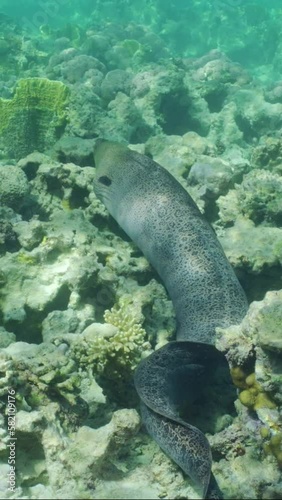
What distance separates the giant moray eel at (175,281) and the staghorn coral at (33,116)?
223cm

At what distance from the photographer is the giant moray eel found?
11.2 feet

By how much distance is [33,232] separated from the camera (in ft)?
18.1

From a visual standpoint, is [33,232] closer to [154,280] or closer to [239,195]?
[154,280]

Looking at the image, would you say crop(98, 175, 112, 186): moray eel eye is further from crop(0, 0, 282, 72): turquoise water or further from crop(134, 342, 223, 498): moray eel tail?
crop(0, 0, 282, 72): turquoise water

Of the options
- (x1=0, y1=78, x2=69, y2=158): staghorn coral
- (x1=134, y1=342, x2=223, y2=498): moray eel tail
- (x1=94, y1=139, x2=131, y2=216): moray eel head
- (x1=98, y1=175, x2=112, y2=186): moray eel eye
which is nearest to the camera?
(x1=134, y1=342, x2=223, y2=498): moray eel tail

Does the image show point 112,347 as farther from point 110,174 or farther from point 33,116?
point 33,116

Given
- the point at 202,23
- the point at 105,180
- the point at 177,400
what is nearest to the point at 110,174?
the point at 105,180

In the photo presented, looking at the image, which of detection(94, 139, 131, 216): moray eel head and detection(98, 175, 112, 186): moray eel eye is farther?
detection(98, 175, 112, 186): moray eel eye

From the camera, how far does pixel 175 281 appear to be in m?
5.18

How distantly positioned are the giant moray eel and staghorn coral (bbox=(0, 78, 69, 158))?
2.23 meters

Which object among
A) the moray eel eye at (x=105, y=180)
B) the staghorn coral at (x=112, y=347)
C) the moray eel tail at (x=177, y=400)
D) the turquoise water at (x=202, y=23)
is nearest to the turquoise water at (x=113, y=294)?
the staghorn coral at (x=112, y=347)

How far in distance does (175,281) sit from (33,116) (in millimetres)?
5703

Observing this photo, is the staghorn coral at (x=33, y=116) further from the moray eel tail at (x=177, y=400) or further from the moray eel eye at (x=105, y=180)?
the moray eel tail at (x=177, y=400)

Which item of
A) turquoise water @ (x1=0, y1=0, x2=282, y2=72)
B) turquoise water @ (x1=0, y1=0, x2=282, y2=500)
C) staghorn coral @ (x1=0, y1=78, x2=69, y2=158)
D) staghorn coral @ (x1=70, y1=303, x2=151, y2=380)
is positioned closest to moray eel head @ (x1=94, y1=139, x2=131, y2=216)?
turquoise water @ (x1=0, y1=0, x2=282, y2=500)
